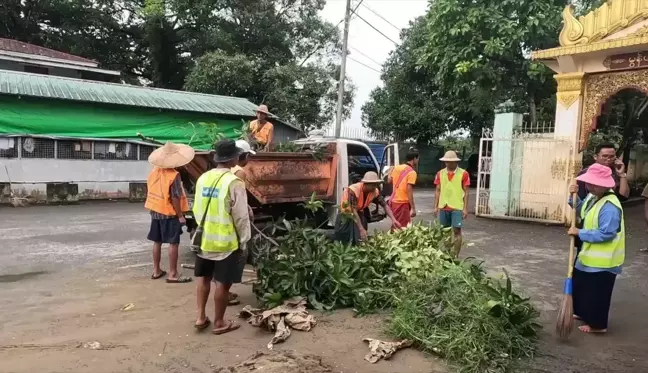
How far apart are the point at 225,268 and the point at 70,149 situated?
37.1ft

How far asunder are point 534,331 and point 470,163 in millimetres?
19999

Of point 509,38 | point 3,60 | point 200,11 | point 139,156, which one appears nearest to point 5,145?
point 139,156

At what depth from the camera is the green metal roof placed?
13422 millimetres

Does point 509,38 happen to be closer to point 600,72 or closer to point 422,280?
point 600,72

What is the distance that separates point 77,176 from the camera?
44.8 ft

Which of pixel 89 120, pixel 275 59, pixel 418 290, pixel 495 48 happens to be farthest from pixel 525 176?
pixel 275 59

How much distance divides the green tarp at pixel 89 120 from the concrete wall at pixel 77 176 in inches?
30.4

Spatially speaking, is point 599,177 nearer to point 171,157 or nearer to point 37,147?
point 171,157

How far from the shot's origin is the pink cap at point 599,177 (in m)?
4.30

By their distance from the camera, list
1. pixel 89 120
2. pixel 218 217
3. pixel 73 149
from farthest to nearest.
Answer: pixel 89 120
pixel 73 149
pixel 218 217

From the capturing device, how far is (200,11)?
2127 cm

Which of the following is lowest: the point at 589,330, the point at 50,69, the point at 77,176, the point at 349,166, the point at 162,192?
the point at 589,330

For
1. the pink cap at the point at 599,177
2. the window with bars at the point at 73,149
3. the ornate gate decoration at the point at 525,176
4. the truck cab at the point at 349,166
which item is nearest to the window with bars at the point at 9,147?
the window with bars at the point at 73,149

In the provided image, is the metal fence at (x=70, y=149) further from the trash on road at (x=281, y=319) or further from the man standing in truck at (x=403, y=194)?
the trash on road at (x=281, y=319)
